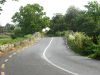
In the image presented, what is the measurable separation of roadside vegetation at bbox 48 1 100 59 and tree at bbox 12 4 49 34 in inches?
146

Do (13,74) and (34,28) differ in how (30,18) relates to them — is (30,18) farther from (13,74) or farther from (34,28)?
(13,74)

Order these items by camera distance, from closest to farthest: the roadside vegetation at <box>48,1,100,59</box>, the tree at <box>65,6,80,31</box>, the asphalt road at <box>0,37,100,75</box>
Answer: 1. the asphalt road at <box>0,37,100,75</box>
2. the roadside vegetation at <box>48,1,100,59</box>
3. the tree at <box>65,6,80,31</box>

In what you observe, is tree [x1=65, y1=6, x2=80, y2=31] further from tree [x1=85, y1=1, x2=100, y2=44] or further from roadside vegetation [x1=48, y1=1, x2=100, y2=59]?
tree [x1=85, y1=1, x2=100, y2=44]

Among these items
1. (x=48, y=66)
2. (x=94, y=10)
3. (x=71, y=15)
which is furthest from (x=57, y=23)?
(x=48, y=66)

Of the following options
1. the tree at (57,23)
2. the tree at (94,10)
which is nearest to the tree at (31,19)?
the tree at (57,23)

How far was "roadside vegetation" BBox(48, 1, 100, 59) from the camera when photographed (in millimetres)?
40156

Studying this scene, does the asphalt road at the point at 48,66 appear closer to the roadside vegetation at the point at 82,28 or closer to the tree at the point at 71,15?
the roadside vegetation at the point at 82,28

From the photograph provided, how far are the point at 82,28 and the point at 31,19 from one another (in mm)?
52826

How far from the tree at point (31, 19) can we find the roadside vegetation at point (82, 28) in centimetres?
371

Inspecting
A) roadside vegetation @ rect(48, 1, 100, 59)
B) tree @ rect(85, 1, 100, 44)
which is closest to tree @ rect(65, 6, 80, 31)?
roadside vegetation @ rect(48, 1, 100, 59)

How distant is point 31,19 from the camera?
13688cm

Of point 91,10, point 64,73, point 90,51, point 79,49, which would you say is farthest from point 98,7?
point 64,73

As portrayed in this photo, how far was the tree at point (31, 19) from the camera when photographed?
13438 centimetres

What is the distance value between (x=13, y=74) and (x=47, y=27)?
120 m
